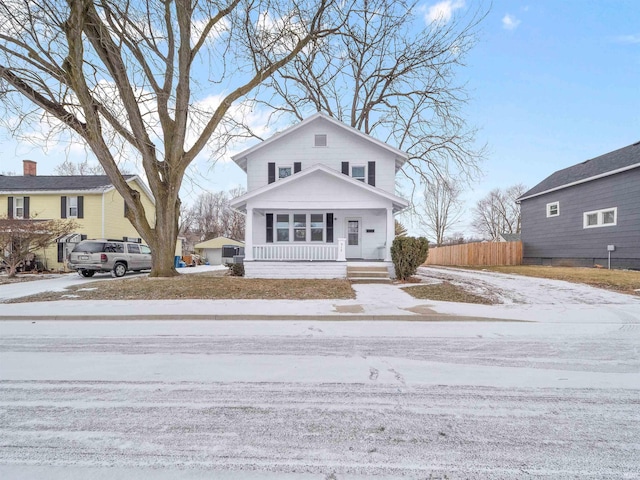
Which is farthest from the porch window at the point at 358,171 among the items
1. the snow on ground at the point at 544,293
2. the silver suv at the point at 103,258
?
the silver suv at the point at 103,258

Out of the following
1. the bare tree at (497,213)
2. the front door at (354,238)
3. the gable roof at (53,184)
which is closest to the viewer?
the front door at (354,238)

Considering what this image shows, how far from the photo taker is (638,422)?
2889 millimetres

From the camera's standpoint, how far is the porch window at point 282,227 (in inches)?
647

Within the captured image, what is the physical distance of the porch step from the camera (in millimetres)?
13453

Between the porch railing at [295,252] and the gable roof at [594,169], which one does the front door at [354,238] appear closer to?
the porch railing at [295,252]

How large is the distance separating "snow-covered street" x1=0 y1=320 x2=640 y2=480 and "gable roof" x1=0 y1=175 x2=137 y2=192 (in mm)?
19809

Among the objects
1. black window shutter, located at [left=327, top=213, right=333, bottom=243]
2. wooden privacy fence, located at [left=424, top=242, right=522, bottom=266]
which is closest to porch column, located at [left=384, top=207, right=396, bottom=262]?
black window shutter, located at [left=327, top=213, right=333, bottom=243]

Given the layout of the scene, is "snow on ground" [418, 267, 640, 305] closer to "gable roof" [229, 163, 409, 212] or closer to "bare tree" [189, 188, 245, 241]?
"gable roof" [229, 163, 409, 212]

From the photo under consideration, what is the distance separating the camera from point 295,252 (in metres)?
14.7

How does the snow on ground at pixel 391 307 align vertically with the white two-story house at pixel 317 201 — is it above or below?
below

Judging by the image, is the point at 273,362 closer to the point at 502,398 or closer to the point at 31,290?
the point at 502,398

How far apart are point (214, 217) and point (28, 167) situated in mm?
37023

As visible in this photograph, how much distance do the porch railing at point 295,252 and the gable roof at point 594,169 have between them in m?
14.8

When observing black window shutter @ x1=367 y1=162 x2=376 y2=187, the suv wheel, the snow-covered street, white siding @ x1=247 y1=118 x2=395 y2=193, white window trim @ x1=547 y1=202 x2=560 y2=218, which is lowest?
the snow-covered street
